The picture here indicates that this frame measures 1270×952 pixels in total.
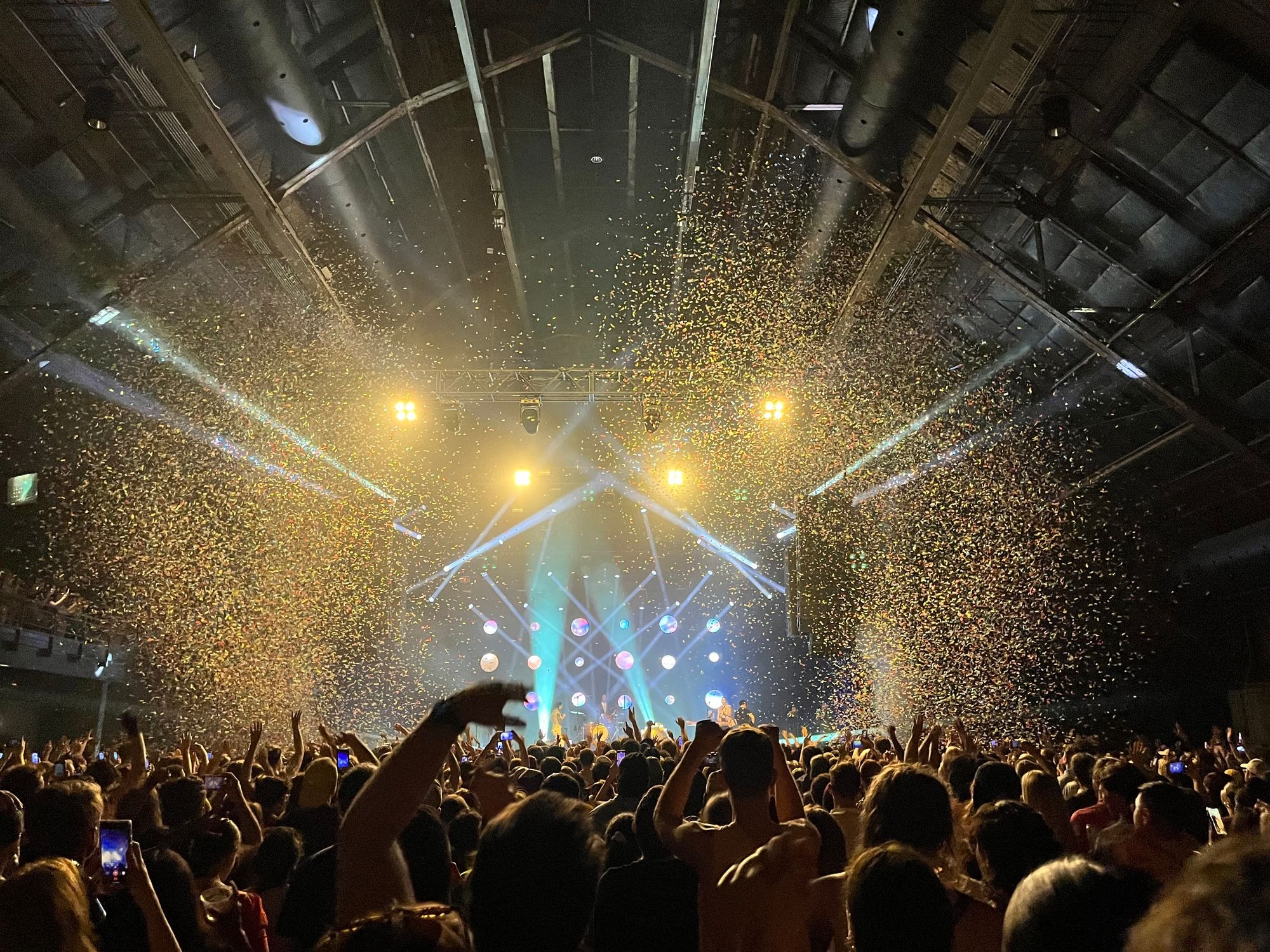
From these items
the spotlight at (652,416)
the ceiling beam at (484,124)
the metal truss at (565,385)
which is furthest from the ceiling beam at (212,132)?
the spotlight at (652,416)

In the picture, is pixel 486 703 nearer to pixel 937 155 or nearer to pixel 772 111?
pixel 937 155

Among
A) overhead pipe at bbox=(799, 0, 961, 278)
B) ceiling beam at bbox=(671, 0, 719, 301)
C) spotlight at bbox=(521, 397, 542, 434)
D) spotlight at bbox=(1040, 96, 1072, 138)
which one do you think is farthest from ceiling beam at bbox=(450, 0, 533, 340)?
spotlight at bbox=(1040, 96, 1072, 138)

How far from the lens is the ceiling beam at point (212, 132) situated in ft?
25.2

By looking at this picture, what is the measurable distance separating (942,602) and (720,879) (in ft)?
43.5

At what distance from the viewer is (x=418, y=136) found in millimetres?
11570

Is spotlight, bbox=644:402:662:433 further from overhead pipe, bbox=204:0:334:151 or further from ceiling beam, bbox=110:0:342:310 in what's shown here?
overhead pipe, bbox=204:0:334:151

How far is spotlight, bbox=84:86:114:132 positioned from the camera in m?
7.97

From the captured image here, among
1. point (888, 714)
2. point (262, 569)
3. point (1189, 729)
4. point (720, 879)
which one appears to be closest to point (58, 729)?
point (262, 569)

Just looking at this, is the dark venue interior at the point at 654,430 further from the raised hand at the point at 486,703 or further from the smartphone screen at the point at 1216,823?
the smartphone screen at the point at 1216,823

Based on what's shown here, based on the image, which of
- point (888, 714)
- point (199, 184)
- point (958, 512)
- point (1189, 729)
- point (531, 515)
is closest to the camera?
point (199, 184)

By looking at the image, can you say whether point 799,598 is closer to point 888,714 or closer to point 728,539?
point 888,714

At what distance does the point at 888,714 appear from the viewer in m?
17.4

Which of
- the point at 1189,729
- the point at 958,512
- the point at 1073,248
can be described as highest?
the point at 1073,248

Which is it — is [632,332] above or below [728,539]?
above
